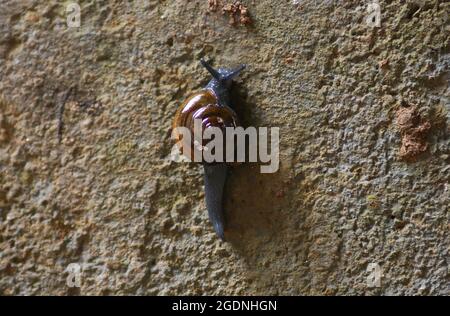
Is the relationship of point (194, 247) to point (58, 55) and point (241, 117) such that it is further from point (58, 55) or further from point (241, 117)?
point (58, 55)

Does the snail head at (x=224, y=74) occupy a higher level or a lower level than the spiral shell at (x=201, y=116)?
higher

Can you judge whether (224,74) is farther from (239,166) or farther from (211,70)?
(239,166)

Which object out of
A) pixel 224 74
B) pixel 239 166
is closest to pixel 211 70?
pixel 224 74

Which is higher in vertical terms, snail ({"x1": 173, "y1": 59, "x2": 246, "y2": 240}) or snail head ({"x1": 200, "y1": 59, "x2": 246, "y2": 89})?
snail head ({"x1": 200, "y1": 59, "x2": 246, "y2": 89})

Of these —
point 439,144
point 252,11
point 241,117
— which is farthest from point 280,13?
point 439,144
